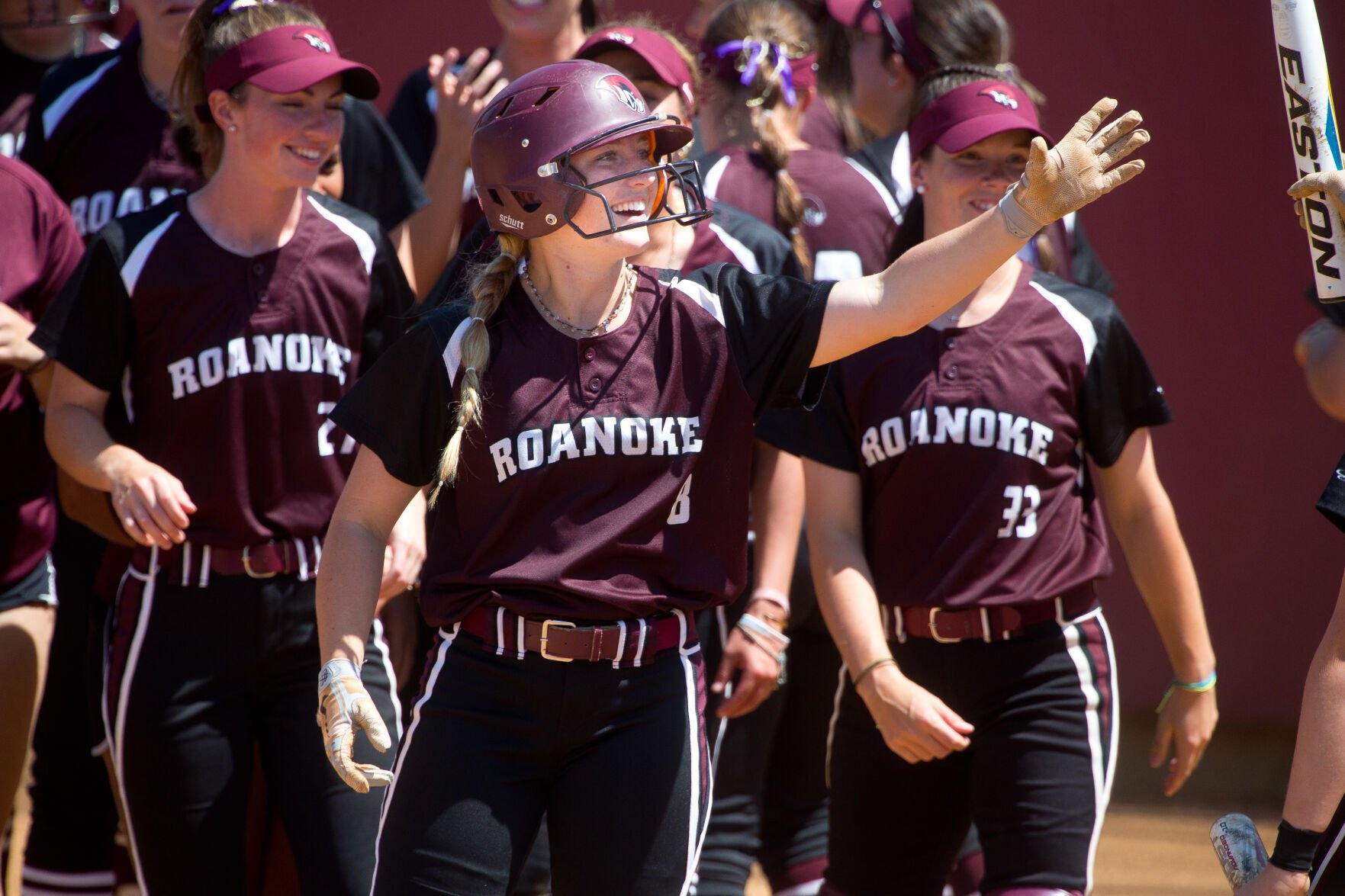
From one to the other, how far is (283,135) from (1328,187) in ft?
7.33

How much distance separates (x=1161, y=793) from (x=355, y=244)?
4.38 metres

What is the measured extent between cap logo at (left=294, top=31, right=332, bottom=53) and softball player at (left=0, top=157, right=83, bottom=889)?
2.64ft

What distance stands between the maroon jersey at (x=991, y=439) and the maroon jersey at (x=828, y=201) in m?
1.01

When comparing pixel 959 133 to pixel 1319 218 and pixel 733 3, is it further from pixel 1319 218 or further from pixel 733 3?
pixel 733 3

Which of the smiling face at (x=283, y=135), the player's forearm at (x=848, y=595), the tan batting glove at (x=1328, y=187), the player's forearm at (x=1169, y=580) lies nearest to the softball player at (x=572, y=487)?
the tan batting glove at (x=1328, y=187)

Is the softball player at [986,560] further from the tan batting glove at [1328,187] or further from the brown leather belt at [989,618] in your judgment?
the tan batting glove at [1328,187]

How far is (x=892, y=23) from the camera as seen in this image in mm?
5238

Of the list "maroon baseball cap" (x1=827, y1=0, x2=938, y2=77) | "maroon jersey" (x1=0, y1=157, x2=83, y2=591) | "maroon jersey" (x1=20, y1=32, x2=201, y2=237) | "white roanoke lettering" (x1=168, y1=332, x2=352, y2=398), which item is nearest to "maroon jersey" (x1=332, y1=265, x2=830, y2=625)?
"white roanoke lettering" (x1=168, y1=332, x2=352, y2=398)

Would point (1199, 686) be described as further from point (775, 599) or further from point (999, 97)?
point (999, 97)

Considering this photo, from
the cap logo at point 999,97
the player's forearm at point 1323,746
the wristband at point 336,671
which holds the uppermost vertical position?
the cap logo at point 999,97

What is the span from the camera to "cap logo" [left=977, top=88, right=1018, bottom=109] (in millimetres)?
3676

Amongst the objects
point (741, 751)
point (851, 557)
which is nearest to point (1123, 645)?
point (741, 751)

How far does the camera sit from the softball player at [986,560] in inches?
135

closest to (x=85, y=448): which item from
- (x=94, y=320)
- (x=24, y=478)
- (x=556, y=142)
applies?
(x=94, y=320)
